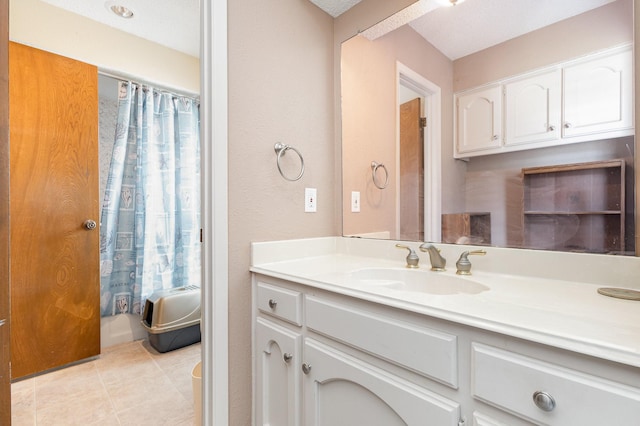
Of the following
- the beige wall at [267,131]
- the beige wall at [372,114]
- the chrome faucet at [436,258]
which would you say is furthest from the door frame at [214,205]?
the chrome faucet at [436,258]

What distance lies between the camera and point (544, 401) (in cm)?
54

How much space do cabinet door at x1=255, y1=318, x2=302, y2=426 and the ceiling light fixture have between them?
88.1 inches

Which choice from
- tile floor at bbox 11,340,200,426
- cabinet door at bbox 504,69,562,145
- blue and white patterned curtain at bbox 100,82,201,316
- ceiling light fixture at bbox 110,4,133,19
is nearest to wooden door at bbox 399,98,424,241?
cabinet door at bbox 504,69,562,145

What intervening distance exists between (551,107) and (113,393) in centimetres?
245

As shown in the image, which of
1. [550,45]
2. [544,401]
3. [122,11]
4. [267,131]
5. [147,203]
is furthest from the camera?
[147,203]

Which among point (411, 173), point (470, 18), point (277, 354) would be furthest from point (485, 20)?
point (277, 354)

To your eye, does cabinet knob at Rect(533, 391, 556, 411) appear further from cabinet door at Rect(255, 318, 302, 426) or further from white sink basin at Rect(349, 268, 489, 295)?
cabinet door at Rect(255, 318, 302, 426)

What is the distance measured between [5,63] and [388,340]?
119 centimetres

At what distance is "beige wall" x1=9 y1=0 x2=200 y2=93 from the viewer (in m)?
1.90

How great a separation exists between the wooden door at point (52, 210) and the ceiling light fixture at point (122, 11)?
414 mm

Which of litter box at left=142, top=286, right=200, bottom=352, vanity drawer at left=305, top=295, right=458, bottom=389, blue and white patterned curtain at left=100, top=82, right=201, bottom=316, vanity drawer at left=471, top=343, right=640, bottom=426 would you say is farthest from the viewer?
blue and white patterned curtain at left=100, top=82, right=201, bottom=316

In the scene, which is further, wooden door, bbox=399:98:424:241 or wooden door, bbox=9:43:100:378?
wooden door, bbox=9:43:100:378

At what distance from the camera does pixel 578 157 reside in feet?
3.11

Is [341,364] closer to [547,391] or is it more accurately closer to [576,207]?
[547,391]
